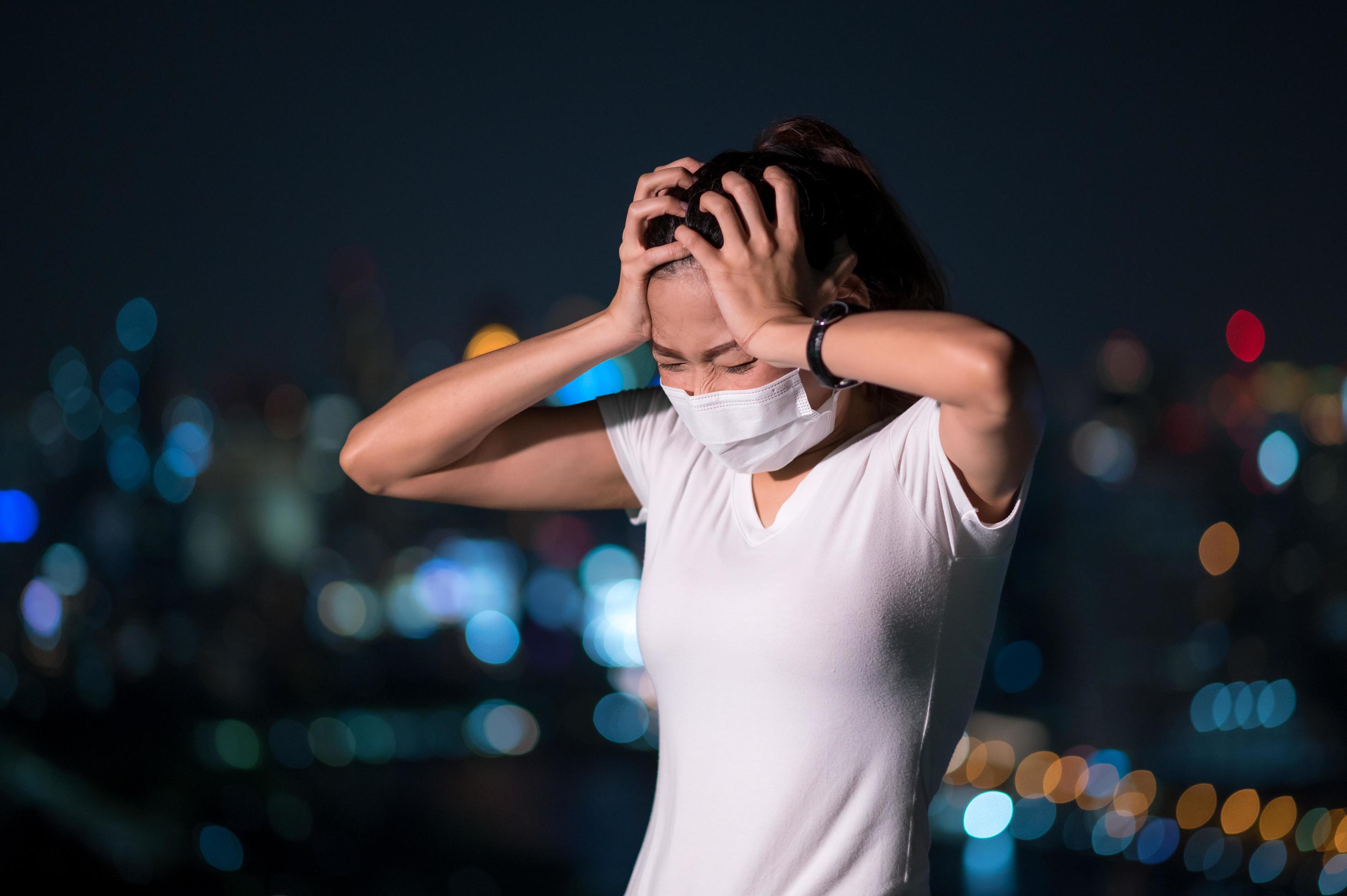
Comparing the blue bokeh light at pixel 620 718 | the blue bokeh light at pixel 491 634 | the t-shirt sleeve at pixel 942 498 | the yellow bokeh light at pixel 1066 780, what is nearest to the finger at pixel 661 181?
the t-shirt sleeve at pixel 942 498

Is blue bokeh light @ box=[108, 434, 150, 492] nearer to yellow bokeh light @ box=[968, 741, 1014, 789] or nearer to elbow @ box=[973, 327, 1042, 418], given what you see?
yellow bokeh light @ box=[968, 741, 1014, 789]

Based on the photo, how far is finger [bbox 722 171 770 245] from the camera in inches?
32.9

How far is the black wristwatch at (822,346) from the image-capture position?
2.52ft

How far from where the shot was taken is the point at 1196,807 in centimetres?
888

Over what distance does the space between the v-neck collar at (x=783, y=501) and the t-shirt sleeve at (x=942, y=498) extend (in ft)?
0.30

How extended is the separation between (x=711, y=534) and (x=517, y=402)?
0.25 m

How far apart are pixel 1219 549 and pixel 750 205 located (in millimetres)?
13532

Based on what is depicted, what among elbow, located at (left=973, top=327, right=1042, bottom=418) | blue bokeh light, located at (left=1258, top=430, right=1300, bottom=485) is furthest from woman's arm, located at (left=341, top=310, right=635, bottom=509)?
blue bokeh light, located at (left=1258, top=430, right=1300, bottom=485)

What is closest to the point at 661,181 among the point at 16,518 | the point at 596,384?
the point at 16,518

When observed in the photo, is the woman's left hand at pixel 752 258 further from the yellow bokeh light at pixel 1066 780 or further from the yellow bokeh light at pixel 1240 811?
the yellow bokeh light at pixel 1066 780

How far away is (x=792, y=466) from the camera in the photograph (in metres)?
0.98

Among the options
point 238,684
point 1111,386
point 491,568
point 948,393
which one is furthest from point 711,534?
point 491,568

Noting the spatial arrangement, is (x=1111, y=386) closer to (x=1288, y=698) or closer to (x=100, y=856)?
(x=1288, y=698)

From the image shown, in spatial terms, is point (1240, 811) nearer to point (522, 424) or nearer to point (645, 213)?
point (522, 424)
